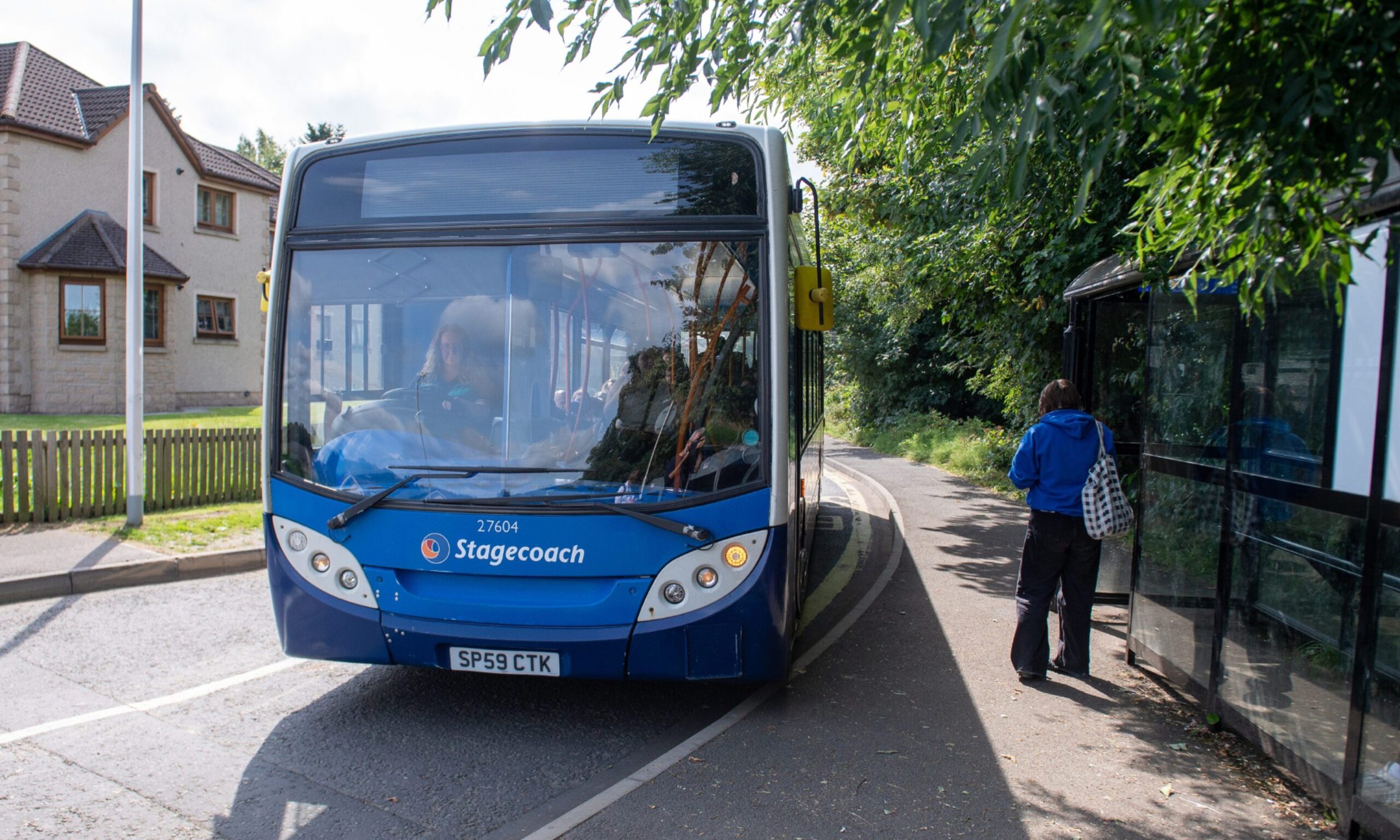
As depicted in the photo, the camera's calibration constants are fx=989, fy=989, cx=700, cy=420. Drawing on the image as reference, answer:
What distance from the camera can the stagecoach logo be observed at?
14.9 ft

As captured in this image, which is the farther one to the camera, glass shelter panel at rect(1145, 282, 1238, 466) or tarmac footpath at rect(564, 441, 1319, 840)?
glass shelter panel at rect(1145, 282, 1238, 466)

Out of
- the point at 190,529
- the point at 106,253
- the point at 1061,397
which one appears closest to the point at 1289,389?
the point at 1061,397

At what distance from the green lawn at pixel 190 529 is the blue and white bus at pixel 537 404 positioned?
491 centimetres

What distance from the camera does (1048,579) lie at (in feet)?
18.8

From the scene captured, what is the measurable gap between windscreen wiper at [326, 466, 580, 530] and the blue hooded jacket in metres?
2.74

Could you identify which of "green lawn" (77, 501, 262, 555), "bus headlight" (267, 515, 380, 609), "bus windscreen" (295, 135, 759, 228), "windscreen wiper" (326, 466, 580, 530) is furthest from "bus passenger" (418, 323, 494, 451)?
"green lawn" (77, 501, 262, 555)

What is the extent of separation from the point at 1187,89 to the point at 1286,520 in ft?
7.86

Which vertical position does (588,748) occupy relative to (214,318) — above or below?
below

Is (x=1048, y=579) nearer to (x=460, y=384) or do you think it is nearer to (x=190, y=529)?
(x=460, y=384)

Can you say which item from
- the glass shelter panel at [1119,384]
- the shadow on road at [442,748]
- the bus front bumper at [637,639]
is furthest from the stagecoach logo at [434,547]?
the glass shelter panel at [1119,384]

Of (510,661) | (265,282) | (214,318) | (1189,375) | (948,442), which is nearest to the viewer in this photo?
(510,661)

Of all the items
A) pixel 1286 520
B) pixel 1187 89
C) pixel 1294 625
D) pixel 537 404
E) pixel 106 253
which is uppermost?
pixel 106 253

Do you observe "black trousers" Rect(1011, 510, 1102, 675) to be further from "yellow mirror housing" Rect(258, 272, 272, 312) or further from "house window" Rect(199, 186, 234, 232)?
"house window" Rect(199, 186, 234, 232)

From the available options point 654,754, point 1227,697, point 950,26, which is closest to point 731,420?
point 654,754
